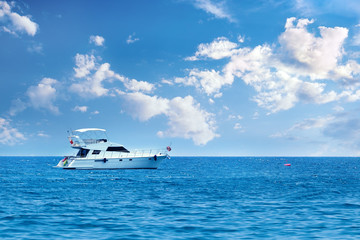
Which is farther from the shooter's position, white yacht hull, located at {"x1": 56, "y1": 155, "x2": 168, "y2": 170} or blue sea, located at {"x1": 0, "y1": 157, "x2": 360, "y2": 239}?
white yacht hull, located at {"x1": 56, "y1": 155, "x2": 168, "y2": 170}

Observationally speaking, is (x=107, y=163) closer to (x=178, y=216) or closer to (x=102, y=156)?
(x=102, y=156)

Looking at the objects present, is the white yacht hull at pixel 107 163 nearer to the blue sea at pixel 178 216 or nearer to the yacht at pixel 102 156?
the yacht at pixel 102 156

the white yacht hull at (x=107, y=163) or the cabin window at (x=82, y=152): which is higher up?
the cabin window at (x=82, y=152)

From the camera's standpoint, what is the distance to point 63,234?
15.7 metres

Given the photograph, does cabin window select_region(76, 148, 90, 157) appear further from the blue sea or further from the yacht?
the blue sea

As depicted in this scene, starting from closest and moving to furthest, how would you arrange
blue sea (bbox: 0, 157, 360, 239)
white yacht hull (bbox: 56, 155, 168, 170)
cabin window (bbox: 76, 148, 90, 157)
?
blue sea (bbox: 0, 157, 360, 239) < white yacht hull (bbox: 56, 155, 168, 170) < cabin window (bbox: 76, 148, 90, 157)

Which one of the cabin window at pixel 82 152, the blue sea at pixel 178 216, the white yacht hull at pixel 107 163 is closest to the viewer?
the blue sea at pixel 178 216

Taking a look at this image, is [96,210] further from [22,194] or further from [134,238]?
[22,194]

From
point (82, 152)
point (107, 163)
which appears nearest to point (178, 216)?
point (107, 163)

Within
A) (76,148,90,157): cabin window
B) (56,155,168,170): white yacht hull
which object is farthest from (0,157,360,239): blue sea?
(76,148,90,157): cabin window

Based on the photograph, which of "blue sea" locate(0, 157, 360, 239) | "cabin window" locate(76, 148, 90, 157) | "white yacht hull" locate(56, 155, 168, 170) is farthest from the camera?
"cabin window" locate(76, 148, 90, 157)

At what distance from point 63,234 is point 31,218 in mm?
4595

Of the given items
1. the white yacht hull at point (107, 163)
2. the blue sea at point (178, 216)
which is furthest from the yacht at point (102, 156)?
the blue sea at point (178, 216)

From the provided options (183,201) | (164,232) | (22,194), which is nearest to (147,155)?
(22,194)
